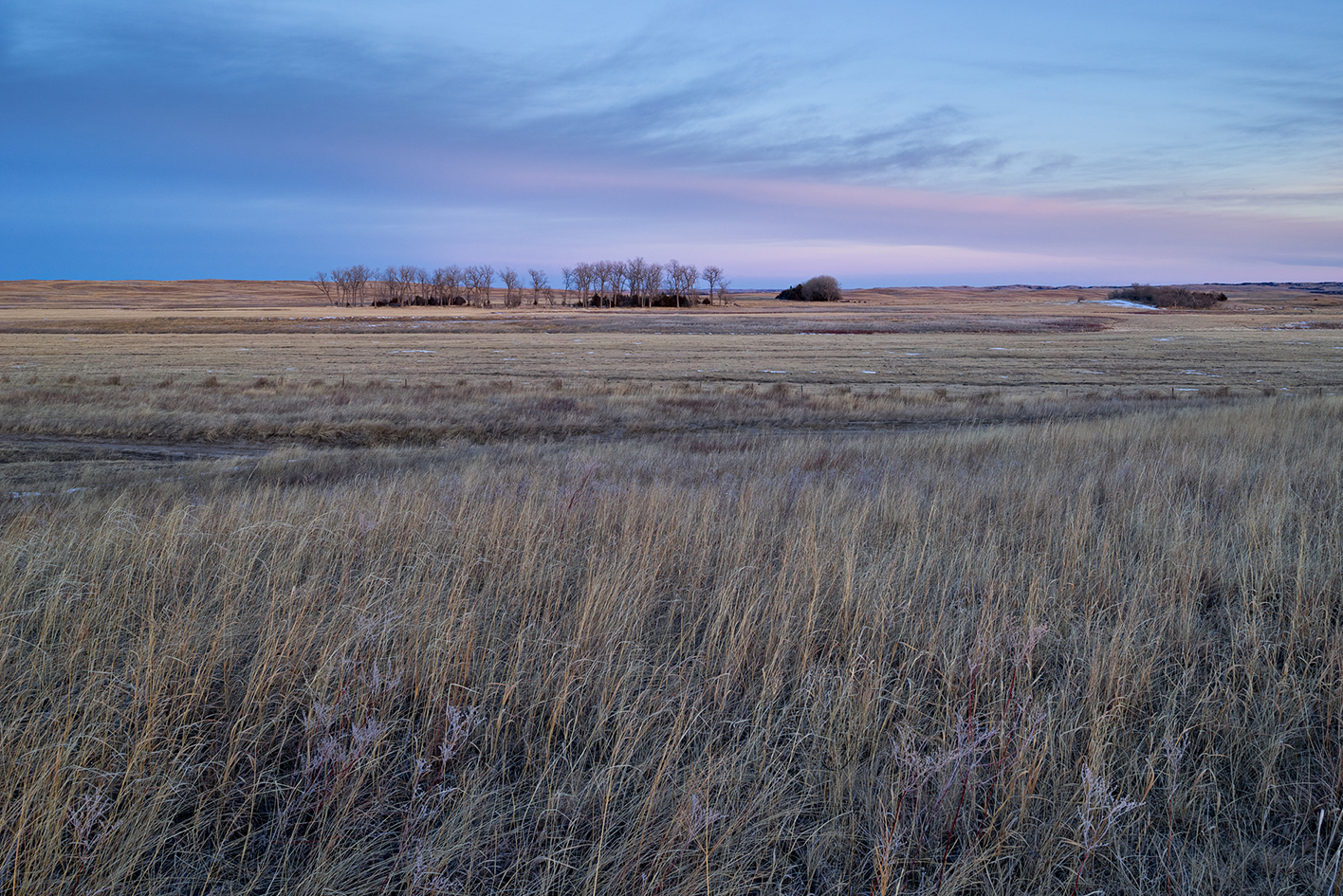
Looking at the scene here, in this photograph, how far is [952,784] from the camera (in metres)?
2.59

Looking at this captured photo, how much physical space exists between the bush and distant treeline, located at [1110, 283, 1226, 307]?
55.9 meters

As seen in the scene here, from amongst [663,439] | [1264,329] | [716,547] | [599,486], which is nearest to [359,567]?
[716,547]

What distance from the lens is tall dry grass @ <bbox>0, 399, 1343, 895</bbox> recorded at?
2326 millimetres

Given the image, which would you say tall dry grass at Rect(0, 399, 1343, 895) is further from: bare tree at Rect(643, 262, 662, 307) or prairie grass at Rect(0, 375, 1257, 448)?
bare tree at Rect(643, 262, 662, 307)

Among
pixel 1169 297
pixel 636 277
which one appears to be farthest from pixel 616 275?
pixel 1169 297

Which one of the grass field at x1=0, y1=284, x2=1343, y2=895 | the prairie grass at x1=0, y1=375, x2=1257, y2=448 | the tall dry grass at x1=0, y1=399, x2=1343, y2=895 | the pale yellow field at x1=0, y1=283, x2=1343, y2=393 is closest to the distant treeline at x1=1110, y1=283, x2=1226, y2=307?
the pale yellow field at x1=0, y1=283, x2=1343, y2=393

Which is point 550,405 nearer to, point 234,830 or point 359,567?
point 359,567

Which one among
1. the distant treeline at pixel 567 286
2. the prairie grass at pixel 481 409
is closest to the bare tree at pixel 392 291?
the distant treeline at pixel 567 286

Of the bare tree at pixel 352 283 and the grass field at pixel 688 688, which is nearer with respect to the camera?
the grass field at pixel 688 688

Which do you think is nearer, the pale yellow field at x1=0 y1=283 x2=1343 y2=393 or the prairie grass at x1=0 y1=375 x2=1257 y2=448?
the prairie grass at x1=0 y1=375 x2=1257 y2=448

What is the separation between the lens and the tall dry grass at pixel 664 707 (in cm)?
233

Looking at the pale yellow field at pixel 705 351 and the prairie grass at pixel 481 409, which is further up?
the pale yellow field at pixel 705 351

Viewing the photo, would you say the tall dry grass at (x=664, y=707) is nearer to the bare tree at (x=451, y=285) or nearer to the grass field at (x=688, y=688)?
the grass field at (x=688, y=688)

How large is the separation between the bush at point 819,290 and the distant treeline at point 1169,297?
55855mm
